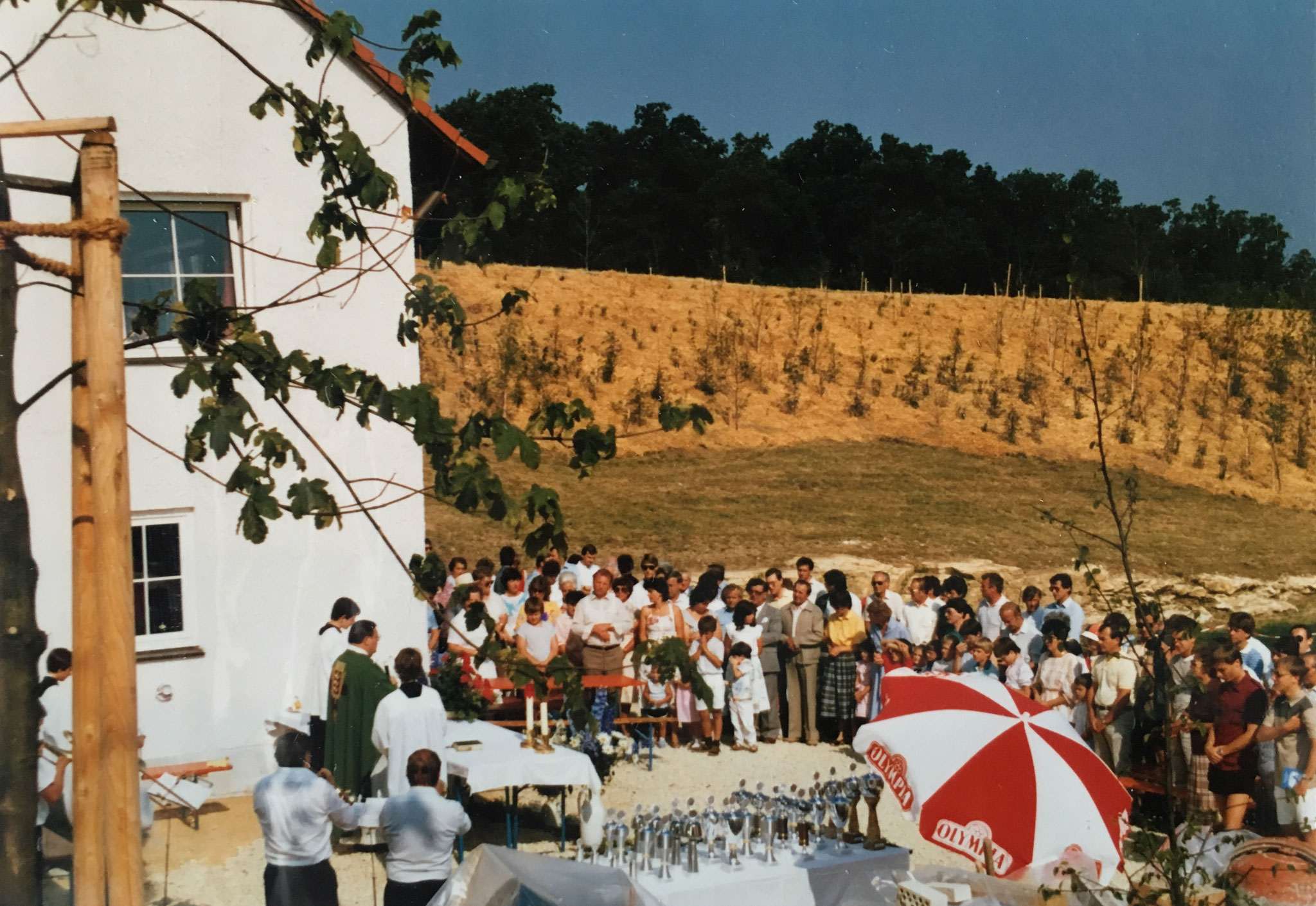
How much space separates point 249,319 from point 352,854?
5648 millimetres

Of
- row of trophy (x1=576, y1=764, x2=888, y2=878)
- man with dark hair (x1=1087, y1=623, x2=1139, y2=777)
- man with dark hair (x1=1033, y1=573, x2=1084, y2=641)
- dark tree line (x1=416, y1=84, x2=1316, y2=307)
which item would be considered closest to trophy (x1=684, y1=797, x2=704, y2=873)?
row of trophy (x1=576, y1=764, x2=888, y2=878)

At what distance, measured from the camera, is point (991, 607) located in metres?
12.2

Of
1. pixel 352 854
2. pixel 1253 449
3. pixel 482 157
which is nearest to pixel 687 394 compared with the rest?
pixel 1253 449

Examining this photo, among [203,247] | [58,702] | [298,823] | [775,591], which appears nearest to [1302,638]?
[775,591]

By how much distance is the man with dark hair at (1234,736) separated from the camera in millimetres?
8305

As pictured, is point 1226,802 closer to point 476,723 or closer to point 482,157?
point 476,723

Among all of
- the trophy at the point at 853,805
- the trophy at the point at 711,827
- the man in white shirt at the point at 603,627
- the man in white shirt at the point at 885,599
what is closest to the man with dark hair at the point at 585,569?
the man in white shirt at the point at 603,627

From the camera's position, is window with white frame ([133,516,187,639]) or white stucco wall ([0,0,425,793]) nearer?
white stucco wall ([0,0,425,793])

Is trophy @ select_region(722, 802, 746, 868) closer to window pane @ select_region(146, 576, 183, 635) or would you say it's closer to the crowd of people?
the crowd of people

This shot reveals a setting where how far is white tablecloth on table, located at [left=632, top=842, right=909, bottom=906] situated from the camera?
6586mm

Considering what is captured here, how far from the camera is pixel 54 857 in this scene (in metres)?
6.79

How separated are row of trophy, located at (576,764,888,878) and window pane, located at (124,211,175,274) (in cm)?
499

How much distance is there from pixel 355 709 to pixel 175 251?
11.6ft

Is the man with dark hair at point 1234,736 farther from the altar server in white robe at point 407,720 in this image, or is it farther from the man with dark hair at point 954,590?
the altar server in white robe at point 407,720
